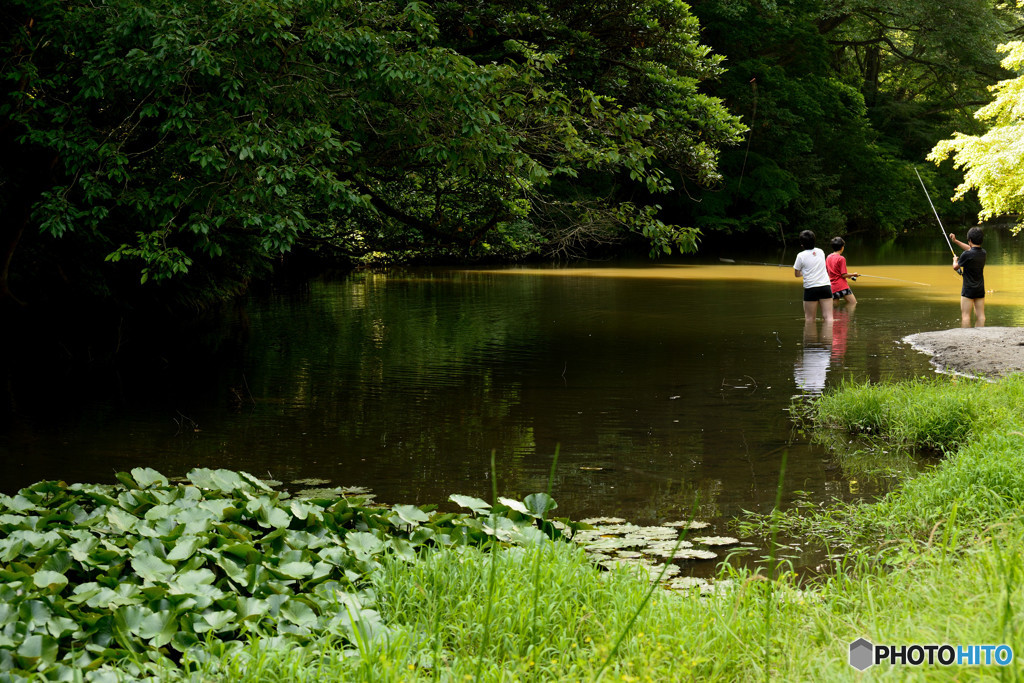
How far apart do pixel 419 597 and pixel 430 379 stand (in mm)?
8122

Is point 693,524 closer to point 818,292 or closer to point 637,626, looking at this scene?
point 637,626

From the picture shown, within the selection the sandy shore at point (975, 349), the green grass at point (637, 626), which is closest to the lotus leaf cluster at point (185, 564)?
the green grass at point (637, 626)

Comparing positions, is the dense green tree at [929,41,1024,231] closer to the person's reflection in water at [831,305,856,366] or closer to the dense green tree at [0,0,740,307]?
the person's reflection in water at [831,305,856,366]

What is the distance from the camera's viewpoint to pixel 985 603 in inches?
139

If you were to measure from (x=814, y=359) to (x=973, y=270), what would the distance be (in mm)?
3324

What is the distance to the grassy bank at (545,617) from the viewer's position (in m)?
3.47

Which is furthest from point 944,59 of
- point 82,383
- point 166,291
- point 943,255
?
point 82,383

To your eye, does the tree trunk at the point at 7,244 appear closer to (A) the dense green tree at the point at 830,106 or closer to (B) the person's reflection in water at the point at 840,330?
(B) the person's reflection in water at the point at 840,330

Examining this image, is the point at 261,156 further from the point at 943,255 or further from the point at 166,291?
the point at 943,255

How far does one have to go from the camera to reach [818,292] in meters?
14.8

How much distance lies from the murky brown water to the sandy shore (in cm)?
44

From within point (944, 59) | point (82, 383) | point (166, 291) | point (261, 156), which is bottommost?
point (82, 383)

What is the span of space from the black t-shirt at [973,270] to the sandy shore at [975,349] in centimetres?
66

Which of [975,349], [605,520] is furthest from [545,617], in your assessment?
[975,349]
